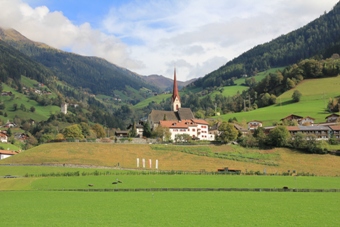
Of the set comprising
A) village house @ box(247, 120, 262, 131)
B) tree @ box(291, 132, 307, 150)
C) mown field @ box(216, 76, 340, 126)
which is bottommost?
tree @ box(291, 132, 307, 150)

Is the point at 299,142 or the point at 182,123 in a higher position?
the point at 182,123

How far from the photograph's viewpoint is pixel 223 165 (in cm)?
8744

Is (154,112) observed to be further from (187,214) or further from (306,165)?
(187,214)

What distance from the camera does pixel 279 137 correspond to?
9825cm

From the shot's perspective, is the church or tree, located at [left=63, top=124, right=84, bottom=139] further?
the church

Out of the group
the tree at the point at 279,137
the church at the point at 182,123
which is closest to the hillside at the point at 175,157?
the tree at the point at 279,137

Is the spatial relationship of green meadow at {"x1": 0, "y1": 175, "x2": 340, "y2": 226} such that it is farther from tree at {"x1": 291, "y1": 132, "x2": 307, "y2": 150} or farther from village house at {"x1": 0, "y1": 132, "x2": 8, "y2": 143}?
village house at {"x1": 0, "y1": 132, "x2": 8, "y2": 143}

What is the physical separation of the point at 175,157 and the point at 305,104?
80.4m

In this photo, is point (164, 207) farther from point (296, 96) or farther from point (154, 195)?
point (296, 96)

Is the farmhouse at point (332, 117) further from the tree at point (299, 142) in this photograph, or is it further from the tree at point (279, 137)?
the tree at point (279, 137)

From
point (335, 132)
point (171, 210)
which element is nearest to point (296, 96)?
point (335, 132)

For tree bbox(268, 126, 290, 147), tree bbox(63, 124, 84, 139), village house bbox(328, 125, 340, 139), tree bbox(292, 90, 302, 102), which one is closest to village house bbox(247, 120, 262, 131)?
village house bbox(328, 125, 340, 139)

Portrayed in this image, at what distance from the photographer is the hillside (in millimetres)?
84688

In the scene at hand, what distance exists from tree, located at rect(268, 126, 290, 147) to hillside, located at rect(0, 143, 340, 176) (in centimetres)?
259
